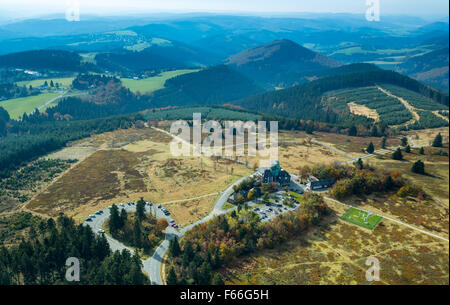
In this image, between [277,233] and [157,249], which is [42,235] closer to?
Answer: [157,249]

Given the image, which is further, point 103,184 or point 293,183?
point 103,184

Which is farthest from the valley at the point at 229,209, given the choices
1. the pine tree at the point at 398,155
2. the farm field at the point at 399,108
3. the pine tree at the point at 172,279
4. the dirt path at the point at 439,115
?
the farm field at the point at 399,108

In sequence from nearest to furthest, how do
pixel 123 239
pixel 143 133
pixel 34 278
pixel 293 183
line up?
pixel 34 278 → pixel 123 239 → pixel 293 183 → pixel 143 133

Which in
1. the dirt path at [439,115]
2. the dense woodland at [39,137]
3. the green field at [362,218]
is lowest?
the dense woodland at [39,137]

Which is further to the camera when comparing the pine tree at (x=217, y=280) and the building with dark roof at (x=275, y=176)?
the building with dark roof at (x=275, y=176)

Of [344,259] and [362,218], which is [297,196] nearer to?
[362,218]

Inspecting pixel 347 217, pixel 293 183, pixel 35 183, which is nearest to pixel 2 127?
pixel 35 183

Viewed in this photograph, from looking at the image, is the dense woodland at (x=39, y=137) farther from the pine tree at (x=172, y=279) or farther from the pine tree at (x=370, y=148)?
the pine tree at (x=370, y=148)
